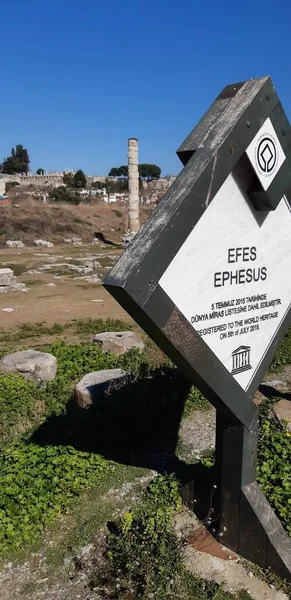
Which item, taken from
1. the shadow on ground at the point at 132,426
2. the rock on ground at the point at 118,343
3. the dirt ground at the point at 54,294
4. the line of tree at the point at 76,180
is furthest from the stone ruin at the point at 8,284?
the line of tree at the point at 76,180

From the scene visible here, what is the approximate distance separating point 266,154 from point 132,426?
3.24m

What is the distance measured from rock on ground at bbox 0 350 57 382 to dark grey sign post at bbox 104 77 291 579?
3996 millimetres

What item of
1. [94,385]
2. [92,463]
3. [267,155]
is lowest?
[92,463]

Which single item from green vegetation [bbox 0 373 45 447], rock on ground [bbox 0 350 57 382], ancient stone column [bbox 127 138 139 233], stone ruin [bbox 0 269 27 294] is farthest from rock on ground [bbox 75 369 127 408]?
ancient stone column [bbox 127 138 139 233]

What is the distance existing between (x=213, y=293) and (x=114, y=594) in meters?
1.94

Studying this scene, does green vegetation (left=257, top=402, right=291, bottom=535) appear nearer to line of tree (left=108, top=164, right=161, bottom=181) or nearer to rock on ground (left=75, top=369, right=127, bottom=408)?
rock on ground (left=75, top=369, right=127, bottom=408)

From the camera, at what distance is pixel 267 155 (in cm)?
267

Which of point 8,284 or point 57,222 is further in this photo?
point 57,222

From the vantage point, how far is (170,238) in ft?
7.54

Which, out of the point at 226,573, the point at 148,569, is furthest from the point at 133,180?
the point at 148,569

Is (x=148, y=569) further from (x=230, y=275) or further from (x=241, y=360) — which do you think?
(x=230, y=275)

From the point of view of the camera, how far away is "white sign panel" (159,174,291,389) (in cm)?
248

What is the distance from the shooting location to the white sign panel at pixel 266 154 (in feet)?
8.52

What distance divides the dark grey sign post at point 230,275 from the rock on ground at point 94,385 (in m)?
2.48
